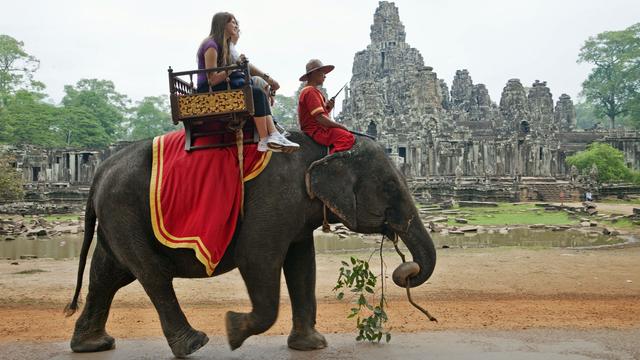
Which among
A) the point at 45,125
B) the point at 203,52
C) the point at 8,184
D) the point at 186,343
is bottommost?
the point at 186,343

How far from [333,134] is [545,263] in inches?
378

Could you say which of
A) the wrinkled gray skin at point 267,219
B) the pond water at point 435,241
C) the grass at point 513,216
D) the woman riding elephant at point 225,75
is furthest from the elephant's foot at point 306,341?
the grass at point 513,216

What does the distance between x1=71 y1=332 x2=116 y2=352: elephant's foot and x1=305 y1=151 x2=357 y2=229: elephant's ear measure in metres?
2.51

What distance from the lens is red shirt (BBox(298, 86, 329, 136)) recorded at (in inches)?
225

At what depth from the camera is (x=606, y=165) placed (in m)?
44.6

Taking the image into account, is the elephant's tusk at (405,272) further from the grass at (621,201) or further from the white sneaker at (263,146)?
the grass at (621,201)

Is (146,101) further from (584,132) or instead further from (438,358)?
(438,358)

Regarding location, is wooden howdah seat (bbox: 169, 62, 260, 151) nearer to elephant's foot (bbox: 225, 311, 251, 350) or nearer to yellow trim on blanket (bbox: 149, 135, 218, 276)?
yellow trim on blanket (bbox: 149, 135, 218, 276)

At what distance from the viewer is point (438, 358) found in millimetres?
5492

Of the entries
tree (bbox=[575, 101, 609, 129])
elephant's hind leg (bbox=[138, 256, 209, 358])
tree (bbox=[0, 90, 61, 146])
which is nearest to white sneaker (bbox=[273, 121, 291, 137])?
elephant's hind leg (bbox=[138, 256, 209, 358])

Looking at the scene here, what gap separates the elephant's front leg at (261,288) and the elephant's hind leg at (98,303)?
1437 mm

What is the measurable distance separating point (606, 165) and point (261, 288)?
44.5 meters

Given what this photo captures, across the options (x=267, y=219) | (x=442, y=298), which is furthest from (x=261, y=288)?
(x=442, y=298)

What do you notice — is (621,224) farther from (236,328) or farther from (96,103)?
(96,103)
